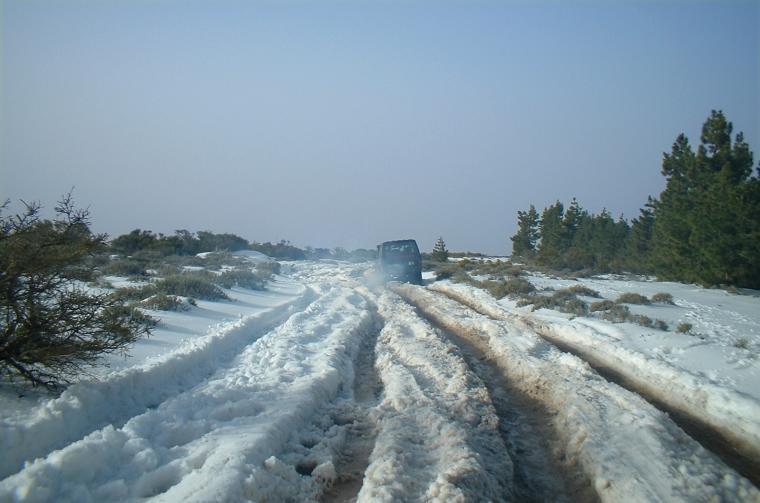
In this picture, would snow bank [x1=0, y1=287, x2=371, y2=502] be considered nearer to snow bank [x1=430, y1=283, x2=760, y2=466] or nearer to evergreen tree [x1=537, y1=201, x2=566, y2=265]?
snow bank [x1=430, y1=283, x2=760, y2=466]

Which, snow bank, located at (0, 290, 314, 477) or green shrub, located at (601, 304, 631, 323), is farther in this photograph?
green shrub, located at (601, 304, 631, 323)

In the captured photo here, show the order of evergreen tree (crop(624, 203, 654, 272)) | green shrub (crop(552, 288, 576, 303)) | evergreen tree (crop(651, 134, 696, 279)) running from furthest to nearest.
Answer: evergreen tree (crop(624, 203, 654, 272)), evergreen tree (crop(651, 134, 696, 279)), green shrub (crop(552, 288, 576, 303))

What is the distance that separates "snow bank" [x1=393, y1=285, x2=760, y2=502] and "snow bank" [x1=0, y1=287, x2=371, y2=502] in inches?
102

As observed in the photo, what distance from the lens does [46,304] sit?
16.3 feet

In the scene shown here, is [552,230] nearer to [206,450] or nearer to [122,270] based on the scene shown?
[122,270]

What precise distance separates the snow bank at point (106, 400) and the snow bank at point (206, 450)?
0.27 m

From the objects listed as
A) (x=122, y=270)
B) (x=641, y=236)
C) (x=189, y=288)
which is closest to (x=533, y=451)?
(x=189, y=288)

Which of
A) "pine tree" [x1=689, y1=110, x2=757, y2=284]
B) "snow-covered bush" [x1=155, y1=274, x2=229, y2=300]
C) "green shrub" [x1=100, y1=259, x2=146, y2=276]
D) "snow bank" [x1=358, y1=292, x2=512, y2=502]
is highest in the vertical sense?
"pine tree" [x1=689, y1=110, x2=757, y2=284]

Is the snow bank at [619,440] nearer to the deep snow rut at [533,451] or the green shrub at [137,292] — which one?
the deep snow rut at [533,451]

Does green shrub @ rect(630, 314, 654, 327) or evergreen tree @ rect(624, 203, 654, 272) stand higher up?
evergreen tree @ rect(624, 203, 654, 272)

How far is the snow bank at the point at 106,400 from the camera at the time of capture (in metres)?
3.90

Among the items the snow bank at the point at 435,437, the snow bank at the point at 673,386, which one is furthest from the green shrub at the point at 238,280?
the snow bank at the point at 673,386

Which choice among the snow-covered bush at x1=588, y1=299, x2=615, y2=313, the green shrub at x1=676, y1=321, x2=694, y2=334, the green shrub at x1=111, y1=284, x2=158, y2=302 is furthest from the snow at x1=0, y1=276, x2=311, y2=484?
the snow-covered bush at x1=588, y1=299, x2=615, y2=313

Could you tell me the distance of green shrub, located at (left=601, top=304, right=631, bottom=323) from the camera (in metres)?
11.0
